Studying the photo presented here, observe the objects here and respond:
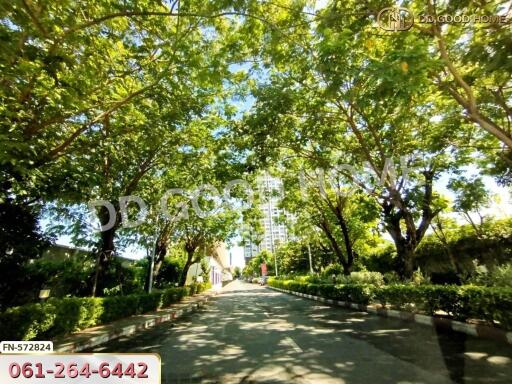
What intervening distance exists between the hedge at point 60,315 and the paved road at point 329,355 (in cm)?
167

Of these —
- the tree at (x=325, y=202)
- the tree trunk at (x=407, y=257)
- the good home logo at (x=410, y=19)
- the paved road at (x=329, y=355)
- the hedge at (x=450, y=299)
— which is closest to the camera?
the paved road at (x=329, y=355)

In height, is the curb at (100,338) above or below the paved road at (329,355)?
above

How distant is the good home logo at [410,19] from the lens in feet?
22.9

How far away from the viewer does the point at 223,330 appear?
10836 mm

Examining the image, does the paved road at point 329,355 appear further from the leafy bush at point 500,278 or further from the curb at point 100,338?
the leafy bush at point 500,278

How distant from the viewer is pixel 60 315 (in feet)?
33.1

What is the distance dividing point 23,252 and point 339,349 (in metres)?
10.4

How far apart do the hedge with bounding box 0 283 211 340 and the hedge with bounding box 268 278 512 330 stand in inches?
425

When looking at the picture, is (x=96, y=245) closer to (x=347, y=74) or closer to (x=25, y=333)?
(x=25, y=333)

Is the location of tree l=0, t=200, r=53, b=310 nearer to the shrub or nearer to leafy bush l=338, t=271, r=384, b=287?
the shrub

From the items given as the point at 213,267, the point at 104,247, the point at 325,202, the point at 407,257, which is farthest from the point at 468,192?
the point at 213,267

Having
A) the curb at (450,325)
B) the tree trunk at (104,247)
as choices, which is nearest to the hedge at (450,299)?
the curb at (450,325)

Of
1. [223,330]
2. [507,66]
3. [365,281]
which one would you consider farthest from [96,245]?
[507,66]

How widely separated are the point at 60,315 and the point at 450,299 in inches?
433
